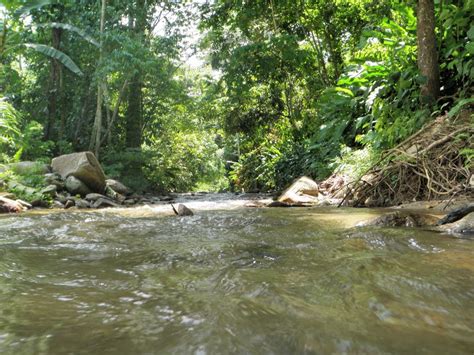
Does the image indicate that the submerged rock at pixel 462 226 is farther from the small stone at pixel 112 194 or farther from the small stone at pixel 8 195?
the small stone at pixel 112 194

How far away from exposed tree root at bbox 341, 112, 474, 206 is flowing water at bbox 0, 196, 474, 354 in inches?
74.4

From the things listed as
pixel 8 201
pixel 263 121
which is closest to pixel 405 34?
pixel 8 201

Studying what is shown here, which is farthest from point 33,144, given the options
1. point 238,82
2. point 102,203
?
point 238,82

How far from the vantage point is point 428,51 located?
19.1 feet

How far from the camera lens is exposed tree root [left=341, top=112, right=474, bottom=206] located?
4496 mm

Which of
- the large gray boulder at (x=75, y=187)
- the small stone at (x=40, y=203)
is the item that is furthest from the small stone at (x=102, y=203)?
the large gray boulder at (x=75, y=187)

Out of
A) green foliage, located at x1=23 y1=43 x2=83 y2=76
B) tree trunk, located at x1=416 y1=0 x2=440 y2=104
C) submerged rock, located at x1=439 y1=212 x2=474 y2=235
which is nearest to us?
submerged rock, located at x1=439 y1=212 x2=474 y2=235

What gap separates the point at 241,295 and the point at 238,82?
10.7 meters

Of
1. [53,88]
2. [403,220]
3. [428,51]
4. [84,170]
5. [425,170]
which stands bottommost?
[403,220]

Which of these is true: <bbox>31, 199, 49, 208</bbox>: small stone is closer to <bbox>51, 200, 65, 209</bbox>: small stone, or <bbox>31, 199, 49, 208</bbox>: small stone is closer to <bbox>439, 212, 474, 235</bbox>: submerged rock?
<bbox>51, 200, 65, 209</bbox>: small stone

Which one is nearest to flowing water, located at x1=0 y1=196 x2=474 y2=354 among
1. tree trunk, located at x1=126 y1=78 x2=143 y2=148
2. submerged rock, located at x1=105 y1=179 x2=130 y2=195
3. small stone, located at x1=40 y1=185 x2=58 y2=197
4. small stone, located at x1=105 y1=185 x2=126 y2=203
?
small stone, located at x1=40 y1=185 x2=58 y2=197

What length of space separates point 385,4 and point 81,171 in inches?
345

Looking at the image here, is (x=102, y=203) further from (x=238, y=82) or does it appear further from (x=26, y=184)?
(x=238, y=82)

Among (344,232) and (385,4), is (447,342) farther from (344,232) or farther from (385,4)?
(385,4)
